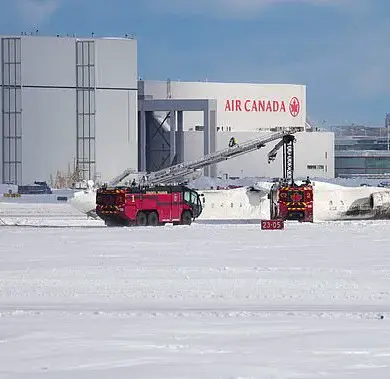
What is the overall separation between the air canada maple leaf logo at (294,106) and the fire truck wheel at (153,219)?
94.7 metres

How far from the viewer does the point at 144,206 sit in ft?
170

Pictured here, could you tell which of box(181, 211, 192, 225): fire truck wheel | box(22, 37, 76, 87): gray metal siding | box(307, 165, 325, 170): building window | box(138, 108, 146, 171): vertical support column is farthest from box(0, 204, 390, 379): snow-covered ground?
box(307, 165, 325, 170): building window

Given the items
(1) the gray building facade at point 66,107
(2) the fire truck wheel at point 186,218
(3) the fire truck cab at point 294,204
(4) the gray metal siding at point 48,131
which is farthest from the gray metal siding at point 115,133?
(2) the fire truck wheel at point 186,218

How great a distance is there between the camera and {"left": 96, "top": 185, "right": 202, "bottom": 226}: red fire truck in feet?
169

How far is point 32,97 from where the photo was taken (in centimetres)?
11669

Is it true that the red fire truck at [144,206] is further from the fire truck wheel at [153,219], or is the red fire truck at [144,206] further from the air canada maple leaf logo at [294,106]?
the air canada maple leaf logo at [294,106]

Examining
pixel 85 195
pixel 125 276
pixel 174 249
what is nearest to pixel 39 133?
pixel 85 195

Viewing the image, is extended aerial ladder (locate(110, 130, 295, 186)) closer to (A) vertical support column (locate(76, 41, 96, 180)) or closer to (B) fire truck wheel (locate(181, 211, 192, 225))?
(B) fire truck wheel (locate(181, 211, 192, 225))

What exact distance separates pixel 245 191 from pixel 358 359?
160ft

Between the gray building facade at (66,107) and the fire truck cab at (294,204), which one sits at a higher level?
the gray building facade at (66,107)

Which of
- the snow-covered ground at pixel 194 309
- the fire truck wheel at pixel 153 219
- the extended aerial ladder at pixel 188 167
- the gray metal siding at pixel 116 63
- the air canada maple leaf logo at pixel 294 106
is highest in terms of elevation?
→ the gray metal siding at pixel 116 63

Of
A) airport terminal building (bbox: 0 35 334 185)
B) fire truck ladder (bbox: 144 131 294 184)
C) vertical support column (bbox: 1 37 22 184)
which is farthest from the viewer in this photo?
airport terminal building (bbox: 0 35 334 185)

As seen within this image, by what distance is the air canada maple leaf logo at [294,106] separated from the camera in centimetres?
14562

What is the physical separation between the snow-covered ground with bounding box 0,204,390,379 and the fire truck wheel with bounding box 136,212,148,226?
13729mm
